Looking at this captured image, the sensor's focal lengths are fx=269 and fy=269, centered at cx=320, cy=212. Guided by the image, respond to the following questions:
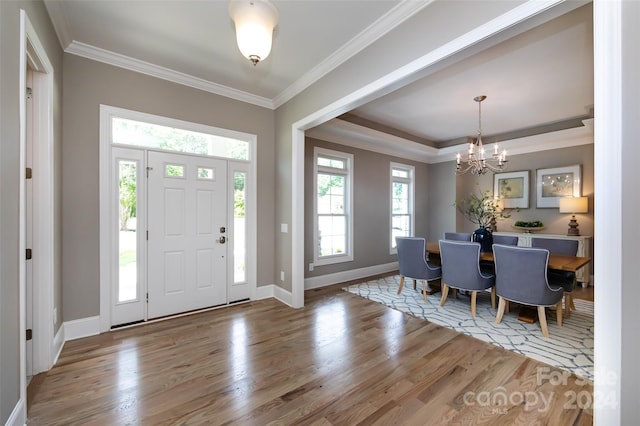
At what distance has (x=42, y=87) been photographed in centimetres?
218

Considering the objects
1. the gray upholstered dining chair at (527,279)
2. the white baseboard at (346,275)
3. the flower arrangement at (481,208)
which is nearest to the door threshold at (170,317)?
the white baseboard at (346,275)

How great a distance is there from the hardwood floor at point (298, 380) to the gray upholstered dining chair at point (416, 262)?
3.08ft

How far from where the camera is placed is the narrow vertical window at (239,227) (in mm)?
3752

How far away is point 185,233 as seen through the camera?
337 centimetres

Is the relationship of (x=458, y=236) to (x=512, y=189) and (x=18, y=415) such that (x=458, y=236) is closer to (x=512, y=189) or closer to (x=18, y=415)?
(x=512, y=189)

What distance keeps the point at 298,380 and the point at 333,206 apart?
3.35 m

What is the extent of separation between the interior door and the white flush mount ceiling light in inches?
80.0

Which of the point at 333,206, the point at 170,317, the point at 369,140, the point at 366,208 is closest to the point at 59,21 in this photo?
the point at 170,317

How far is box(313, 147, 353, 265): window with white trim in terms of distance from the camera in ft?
15.8

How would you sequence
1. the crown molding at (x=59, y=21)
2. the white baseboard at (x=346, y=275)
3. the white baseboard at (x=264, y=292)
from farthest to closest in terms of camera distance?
the white baseboard at (x=346, y=275) < the white baseboard at (x=264, y=292) < the crown molding at (x=59, y=21)

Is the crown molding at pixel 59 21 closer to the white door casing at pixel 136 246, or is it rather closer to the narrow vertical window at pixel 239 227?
the white door casing at pixel 136 246

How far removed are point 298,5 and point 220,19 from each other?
2.38 feet

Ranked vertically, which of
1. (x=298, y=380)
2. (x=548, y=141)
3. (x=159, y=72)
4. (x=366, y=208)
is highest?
(x=159, y=72)

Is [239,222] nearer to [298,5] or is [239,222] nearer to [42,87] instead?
[42,87]
